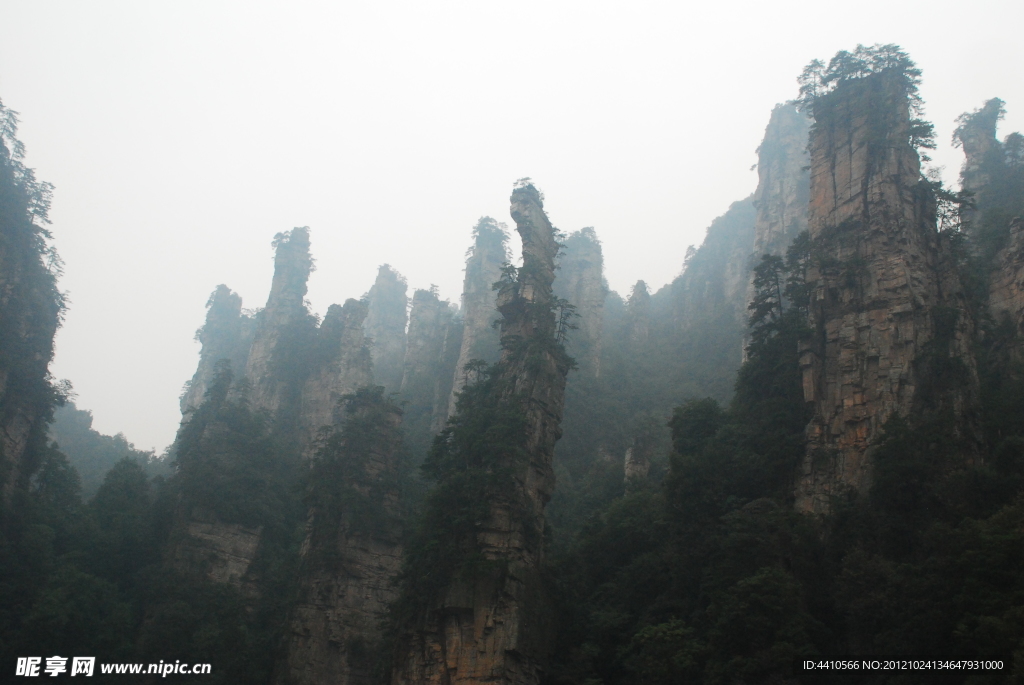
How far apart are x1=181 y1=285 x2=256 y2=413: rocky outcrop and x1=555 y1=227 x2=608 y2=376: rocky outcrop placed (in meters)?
24.6

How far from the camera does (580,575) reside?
2892 centimetres

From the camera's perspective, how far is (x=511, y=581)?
88.5ft

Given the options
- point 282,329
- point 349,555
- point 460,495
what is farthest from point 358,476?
point 282,329

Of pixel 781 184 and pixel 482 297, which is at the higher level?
pixel 781 184

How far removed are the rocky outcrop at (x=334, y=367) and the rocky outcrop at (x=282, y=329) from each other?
5.07 feet

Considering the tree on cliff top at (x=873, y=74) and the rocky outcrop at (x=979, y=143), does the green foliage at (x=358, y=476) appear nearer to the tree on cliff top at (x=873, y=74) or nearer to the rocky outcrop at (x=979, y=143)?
the tree on cliff top at (x=873, y=74)

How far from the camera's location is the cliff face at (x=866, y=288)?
25.9 metres

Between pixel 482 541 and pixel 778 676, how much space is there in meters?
10.6

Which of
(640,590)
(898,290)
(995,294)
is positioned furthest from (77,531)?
(995,294)

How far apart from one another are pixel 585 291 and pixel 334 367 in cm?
1942

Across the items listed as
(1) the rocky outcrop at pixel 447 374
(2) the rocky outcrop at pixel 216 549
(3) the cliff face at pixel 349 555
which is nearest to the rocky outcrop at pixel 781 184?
(1) the rocky outcrop at pixel 447 374

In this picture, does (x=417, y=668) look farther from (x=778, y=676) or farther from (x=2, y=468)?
(x=2, y=468)

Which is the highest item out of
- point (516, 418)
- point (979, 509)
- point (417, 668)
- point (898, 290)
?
point (898, 290)

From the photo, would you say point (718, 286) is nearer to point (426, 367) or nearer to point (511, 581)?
point (426, 367)
